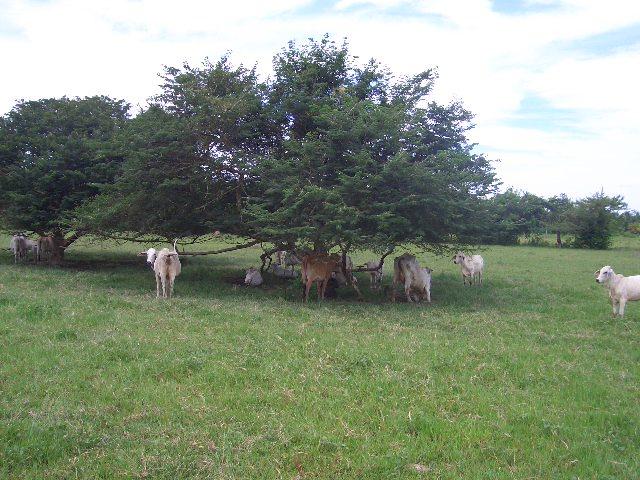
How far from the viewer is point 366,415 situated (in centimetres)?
589

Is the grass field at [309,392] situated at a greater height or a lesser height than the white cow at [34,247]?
lesser

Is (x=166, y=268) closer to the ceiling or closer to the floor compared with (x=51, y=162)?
closer to the floor

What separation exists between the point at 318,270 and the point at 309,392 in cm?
843

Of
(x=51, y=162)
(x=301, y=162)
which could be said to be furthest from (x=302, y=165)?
(x=51, y=162)

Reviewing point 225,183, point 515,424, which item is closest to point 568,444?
point 515,424

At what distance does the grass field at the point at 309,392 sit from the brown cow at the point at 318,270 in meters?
2.37

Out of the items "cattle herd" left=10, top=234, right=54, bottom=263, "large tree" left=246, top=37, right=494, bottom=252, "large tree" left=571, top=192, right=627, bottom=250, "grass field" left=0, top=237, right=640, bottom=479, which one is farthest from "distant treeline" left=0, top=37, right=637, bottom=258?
"large tree" left=571, top=192, right=627, bottom=250

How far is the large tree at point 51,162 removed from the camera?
19016mm

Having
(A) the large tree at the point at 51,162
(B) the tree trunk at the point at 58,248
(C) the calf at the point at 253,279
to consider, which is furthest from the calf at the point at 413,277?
(B) the tree trunk at the point at 58,248

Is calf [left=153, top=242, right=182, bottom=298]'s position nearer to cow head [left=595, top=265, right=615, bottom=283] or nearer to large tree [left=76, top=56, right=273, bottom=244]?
large tree [left=76, top=56, right=273, bottom=244]

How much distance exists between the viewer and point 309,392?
21.3ft

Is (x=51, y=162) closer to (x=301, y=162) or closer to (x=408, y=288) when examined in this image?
(x=301, y=162)

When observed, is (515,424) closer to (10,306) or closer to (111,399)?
(111,399)

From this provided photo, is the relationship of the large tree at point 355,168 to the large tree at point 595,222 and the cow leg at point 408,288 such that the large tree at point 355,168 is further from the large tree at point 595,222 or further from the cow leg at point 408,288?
the large tree at point 595,222
